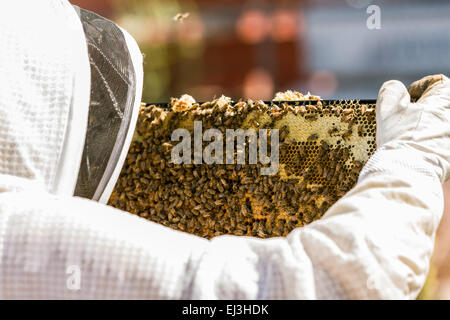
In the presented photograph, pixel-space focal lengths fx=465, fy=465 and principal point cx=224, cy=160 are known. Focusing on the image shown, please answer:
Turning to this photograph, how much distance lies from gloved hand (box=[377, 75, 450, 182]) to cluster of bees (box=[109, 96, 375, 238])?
18 centimetres

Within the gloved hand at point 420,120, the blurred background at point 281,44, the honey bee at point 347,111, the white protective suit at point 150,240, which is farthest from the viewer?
the blurred background at point 281,44

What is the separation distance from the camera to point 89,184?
44.1 inches

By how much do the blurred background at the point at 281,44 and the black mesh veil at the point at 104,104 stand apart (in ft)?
9.80

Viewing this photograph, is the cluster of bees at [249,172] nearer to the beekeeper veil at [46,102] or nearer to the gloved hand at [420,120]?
the gloved hand at [420,120]

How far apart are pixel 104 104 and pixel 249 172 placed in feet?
1.55

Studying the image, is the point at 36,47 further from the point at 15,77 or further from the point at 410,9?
the point at 410,9

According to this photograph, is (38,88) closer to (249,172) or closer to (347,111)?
(249,172)

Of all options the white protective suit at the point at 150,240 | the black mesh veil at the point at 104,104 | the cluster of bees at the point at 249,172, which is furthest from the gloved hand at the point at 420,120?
the black mesh veil at the point at 104,104

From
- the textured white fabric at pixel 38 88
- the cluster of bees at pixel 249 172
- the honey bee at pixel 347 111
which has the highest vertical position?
the textured white fabric at pixel 38 88

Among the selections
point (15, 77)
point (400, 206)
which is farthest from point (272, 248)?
point (15, 77)

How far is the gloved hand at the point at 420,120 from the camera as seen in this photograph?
3.05 feet

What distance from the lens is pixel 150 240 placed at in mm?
746

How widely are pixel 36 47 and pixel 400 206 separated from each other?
718 mm
